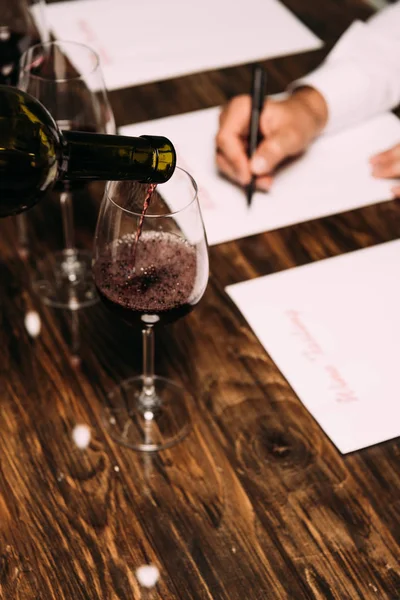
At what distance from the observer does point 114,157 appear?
637mm

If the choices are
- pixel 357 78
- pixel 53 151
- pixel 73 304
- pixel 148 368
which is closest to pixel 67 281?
pixel 73 304

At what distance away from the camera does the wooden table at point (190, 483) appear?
2.21 ft

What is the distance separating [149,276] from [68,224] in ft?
0.91

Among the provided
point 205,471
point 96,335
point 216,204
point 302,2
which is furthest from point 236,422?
point 302,2

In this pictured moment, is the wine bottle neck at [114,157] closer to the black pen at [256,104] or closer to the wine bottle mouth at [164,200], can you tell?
the wine bottle mouth at [164,200]

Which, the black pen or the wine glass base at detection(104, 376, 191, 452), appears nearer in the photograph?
the wine glass base at detection(104, 376, 191, 452)

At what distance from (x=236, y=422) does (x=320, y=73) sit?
27.1 inches

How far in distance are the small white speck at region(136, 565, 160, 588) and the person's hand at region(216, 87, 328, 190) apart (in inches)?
22.3

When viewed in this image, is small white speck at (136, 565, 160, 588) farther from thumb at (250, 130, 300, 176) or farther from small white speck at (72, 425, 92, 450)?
thumb at (250, 130, 300, 176)

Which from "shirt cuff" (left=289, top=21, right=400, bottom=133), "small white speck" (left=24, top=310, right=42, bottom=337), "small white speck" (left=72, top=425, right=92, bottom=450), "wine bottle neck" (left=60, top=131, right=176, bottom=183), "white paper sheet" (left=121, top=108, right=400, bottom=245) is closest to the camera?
"wine bottle neck" (left=60, top=131, right=176, bottom=183)

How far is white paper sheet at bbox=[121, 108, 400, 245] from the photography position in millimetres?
1032

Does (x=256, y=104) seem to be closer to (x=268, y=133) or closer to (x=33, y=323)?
(x=268, y=133)

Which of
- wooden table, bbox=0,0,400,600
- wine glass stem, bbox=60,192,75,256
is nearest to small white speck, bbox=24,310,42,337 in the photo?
wooden table, bbox=0,0,400,600

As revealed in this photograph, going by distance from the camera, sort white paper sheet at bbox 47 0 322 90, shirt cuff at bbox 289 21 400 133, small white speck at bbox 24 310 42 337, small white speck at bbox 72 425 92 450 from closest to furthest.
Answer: small white speck at bbox 72 425 92 450
small white speck at bbox 24 310 42 337
shirt cuff at bbox 289 21 400 133
white paper sheet at bbox 47 0 322 90
